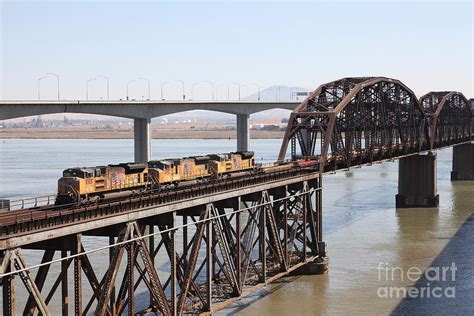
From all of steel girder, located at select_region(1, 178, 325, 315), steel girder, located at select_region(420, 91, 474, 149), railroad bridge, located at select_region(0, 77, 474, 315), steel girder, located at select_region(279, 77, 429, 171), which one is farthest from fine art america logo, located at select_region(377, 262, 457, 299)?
steel girder, located at select_region(420, 91, 474, 149)

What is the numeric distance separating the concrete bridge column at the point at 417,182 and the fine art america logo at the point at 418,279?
4366cm

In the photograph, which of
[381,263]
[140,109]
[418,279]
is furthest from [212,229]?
[140,109]

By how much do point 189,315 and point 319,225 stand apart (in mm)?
23285

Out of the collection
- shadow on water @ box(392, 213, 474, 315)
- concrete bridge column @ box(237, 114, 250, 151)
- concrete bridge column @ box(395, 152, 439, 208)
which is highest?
concrete bridge column @ box(237, 114, 250, 151)

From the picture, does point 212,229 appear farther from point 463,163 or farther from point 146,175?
point 463,163

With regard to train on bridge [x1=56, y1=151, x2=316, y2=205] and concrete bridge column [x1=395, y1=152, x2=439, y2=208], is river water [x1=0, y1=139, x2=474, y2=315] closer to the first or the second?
concrete bridge column [x1=395, y1=152, x2=439, y2=208]

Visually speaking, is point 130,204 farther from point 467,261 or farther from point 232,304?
point 467,261

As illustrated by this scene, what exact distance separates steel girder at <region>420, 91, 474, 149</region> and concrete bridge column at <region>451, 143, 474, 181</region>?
2.21 metres

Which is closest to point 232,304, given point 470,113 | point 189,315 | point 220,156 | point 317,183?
point 189,315

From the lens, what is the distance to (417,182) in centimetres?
11431

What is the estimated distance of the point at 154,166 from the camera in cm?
5297

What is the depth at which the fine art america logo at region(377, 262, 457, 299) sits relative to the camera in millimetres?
57500

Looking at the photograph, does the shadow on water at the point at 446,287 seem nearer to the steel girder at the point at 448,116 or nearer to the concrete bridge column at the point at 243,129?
the steel girder at the point at 448,116

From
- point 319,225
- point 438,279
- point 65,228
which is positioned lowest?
point 438,279
